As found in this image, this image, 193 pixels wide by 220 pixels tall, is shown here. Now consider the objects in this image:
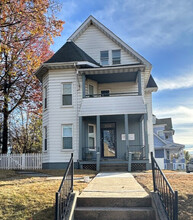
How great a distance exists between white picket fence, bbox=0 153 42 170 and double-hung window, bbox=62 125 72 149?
7.22 feet

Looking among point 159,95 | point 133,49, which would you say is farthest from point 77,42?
point 159,95

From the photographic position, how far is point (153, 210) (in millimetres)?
4883

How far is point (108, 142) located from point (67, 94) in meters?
4.41

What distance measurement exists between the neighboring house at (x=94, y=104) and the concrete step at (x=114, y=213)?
343 inches

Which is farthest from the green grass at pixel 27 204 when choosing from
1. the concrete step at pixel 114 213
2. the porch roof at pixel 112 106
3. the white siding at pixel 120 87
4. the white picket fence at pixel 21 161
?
the white siding at pixel 120 87

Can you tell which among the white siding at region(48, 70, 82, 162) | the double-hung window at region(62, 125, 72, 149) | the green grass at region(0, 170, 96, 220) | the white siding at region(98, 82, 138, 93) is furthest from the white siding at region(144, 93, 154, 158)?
the green grass at region(0, 170, 96, 220)

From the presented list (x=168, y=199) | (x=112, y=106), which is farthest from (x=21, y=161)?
(x=168, y=199)

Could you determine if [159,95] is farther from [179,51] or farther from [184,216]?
[184,216]

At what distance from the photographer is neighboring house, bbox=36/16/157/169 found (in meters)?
14.7

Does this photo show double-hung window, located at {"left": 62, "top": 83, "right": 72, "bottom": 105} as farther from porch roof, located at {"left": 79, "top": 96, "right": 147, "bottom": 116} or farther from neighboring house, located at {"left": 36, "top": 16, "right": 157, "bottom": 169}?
porch roof, located at {"left": 79, "top": 96, "right": 147, "bottom": 116}

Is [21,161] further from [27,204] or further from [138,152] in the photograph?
[27,204]

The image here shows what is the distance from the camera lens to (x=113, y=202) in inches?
209

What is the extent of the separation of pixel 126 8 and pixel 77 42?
20.4 ft

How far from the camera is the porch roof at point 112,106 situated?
573 inches
